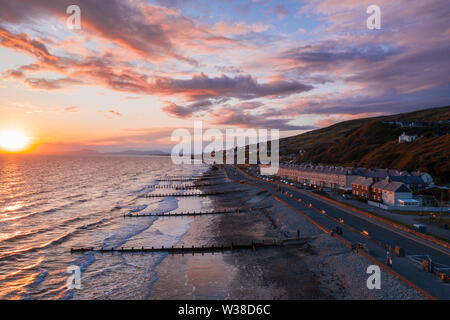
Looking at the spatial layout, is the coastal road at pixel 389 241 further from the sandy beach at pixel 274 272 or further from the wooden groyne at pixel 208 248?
the wooden groyne at pixel 208 248

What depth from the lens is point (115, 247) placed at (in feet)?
127

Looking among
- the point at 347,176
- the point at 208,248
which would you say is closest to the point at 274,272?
the point at 208,248

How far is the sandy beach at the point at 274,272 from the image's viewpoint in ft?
77.5

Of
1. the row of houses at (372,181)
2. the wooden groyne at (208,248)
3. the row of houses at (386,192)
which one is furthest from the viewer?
the row of houses at (372,181)

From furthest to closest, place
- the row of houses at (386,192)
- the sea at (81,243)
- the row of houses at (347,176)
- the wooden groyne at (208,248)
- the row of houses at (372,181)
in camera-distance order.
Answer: the row of houses at (347,176) < the row of houses at (372,181) < the row of houses at (386,192) < the wooden groyne at (208,248) < the sea at (81,243)

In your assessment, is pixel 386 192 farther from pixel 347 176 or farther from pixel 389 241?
pixel 389 241

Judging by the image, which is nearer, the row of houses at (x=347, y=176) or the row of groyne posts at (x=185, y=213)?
the row of groyne posts at (x=185, y=213)

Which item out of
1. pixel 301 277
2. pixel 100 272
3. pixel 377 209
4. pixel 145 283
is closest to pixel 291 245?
pixel 301 277

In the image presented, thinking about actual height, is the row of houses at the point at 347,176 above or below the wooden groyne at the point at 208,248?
above

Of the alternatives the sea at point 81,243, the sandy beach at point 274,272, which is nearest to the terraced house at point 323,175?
the sea at point 81,243

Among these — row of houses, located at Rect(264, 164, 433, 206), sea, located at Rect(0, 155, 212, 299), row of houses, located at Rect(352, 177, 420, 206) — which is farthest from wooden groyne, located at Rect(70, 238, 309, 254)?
row of houses, located at Rect(264, 164, 433, 206)

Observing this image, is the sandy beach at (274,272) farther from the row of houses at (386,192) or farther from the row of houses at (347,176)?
the row of houses at (347,176)

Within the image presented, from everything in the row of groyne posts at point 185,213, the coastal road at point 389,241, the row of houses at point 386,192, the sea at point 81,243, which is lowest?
the sea at point 81,243

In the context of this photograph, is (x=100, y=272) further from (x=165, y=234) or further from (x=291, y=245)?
(x=291, y=245)
